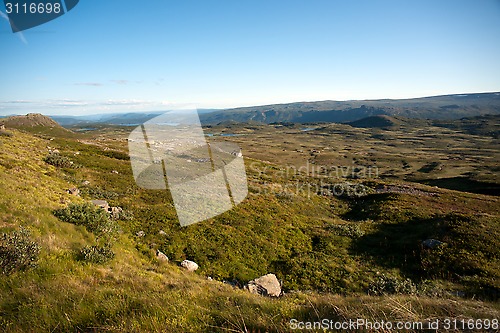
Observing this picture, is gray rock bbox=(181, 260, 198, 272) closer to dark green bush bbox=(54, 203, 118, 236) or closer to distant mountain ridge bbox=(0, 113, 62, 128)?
dark green bush bbox=(54, 203, 118, 236)

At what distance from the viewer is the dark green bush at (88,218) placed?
12406 millimetres

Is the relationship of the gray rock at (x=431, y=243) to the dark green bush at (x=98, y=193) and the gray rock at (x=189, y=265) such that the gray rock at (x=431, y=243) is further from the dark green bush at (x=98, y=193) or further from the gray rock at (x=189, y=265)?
the dark green bush at (x=98, y=193)

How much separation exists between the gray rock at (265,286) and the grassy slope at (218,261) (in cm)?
119

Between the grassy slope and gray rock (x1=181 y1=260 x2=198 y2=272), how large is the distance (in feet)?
1.71

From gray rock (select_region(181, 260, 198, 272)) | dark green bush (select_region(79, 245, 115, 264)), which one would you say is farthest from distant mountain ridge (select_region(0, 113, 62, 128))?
dark green bush (select_region(79, 245, 115, 264))

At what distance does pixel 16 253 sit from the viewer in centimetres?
771

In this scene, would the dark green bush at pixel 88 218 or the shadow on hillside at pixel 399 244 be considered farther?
the shadow on hillside at pixel 399 244

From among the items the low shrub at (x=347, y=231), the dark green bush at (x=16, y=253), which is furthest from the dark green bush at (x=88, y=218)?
the low shrub at (x=347, y=231)

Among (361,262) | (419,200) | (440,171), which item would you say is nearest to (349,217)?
(419,200)

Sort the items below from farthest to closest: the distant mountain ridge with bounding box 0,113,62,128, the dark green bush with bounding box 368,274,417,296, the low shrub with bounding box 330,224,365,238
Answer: the distant mountain ridge with bounding box 0,113,62,128 → the low shrub with bounding box 330,224,365,238 → the dark green bush with bounding box 368,274,417,296

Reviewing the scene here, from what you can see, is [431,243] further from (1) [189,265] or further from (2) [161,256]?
(2) [161,256]

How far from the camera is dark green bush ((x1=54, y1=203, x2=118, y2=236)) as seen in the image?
12406 millimetres

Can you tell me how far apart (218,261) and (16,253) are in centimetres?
960

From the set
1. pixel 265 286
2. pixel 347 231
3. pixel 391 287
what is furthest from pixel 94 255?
pixel 347 231
